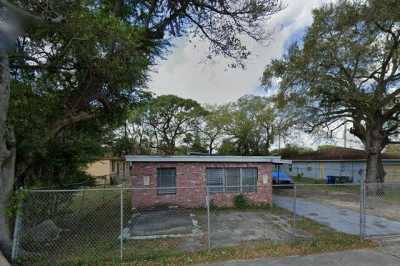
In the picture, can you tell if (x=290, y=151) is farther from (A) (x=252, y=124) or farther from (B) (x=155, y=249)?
(B) (x=155, y=249)

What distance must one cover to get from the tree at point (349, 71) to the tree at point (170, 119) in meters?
15.6

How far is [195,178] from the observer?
11.3 metres

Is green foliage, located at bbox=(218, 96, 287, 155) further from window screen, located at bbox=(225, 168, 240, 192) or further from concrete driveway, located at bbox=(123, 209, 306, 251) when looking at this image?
concrete driveway, located at bbox=(123, 209, 306, 251)

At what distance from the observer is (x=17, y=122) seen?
5.42m

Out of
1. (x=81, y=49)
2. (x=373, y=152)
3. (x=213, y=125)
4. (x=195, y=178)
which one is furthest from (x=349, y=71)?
(x=213, y=125)

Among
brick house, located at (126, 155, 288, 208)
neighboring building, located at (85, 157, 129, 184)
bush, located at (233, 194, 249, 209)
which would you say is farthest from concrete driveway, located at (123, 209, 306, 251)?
neighboring building, located at (85, 157, 129, 184)

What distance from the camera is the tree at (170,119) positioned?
30.9 metres

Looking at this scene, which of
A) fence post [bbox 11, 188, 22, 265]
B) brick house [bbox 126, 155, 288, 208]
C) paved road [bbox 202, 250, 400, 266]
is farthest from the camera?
brick house [bbox 126, 155, 288, 208]

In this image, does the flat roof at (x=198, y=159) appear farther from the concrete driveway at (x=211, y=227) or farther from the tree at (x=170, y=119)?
the tree at (x=170, y=119)

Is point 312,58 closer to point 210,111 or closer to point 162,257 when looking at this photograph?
point 162,257

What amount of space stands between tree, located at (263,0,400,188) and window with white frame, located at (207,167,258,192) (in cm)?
740

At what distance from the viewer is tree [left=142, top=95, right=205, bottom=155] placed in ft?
101

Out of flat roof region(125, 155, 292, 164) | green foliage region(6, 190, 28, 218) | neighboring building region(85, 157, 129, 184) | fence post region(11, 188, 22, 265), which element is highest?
flat roof region(125, 155, 292, 164)

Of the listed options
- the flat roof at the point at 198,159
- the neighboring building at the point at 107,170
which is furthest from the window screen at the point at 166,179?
the neighboring building at the point at 107,170
